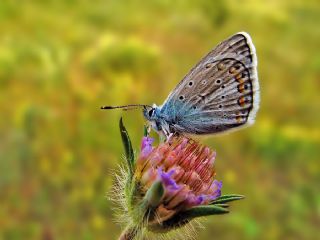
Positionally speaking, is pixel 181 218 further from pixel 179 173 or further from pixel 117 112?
pixel 117 112

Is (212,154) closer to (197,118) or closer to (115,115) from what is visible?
(197,118)

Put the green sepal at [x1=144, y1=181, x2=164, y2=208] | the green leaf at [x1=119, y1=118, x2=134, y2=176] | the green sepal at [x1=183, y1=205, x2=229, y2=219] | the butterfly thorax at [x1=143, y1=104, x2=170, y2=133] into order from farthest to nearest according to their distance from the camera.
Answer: the butterfly thorax at [x1=143, y1=104, x2=170, y2=133]
the green leaf at [x1=119, y1=118, x2=134, y2=176]
the green sepal at [x1=144, y1=181, x2=164, y2=208]
the green sepal at [x1=183, y1=205, x2=229, y2=219]

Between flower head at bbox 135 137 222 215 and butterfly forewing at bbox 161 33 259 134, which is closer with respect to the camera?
flower head at bbox 135 137 222 215

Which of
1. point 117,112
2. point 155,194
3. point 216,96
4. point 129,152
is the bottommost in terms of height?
point 155,194

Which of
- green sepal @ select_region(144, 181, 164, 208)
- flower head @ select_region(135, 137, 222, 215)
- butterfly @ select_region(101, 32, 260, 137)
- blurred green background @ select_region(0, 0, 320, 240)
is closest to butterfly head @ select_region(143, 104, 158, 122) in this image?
butterfly @ select_region(101, 32, 260, 137)

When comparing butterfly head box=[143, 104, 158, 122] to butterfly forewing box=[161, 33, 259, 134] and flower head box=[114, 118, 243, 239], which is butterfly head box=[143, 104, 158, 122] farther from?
flower head box=[114, 118, 243, 239]

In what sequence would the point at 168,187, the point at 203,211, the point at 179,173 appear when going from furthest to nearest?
the point at 179,173, the point at 168,187, the point at 203,211

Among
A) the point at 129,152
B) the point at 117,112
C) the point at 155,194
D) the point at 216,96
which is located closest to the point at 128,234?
the point at 155,194
